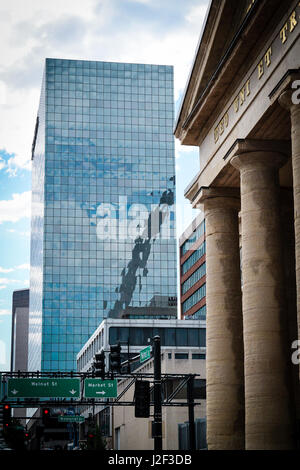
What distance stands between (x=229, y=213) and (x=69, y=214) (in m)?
150

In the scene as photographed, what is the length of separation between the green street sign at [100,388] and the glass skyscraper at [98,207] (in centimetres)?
11301

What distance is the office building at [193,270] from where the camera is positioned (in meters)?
118

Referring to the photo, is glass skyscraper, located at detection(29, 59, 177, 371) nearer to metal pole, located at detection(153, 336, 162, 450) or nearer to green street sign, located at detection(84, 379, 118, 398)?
green street sign, located at detection(84, 379, 118, 398)

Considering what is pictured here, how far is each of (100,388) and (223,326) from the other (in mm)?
25898

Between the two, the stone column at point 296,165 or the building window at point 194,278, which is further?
the building window at point 194,278

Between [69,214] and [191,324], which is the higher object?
[69,214]

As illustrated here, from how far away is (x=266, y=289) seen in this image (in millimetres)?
28656

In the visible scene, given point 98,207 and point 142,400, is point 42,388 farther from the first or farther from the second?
point 98,207

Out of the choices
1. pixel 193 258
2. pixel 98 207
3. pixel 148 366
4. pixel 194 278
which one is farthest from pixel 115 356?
pixel 98 207

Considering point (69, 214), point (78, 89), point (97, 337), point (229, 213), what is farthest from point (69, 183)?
point (229, 213)

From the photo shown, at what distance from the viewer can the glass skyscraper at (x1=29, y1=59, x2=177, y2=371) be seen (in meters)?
179

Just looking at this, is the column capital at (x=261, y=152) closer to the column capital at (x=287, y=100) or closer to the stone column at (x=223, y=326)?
the column capital at (x=287, y=100)

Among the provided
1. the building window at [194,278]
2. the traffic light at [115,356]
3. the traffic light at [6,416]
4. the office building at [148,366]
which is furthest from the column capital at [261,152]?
the building window at [194,278]
